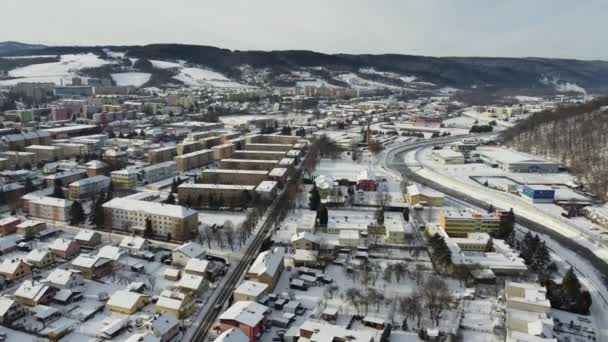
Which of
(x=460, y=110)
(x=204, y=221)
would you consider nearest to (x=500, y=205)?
(x=204, y=221)

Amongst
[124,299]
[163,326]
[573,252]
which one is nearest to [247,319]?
[163,326]

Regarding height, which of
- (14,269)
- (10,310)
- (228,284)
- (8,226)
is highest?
(8,226)

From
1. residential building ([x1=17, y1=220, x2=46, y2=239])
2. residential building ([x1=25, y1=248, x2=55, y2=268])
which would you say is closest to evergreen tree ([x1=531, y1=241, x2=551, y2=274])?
residential building ([x1=25, y1=248, x2=55, y2=268])

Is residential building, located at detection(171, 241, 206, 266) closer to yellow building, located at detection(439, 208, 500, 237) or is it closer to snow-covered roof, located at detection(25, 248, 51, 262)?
snow-covered roof, located at detection(25, 248, 51, 262)

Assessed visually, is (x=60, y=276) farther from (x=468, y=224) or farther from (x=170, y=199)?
(x=468, y=224)

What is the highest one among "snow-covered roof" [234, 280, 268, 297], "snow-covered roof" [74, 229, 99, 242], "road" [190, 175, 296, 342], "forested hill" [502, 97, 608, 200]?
"forested hill" [502, 97, 608, 200]

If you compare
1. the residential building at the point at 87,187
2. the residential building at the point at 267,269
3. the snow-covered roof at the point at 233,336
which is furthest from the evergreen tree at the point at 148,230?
the snow-covered roof at the point at 233,336

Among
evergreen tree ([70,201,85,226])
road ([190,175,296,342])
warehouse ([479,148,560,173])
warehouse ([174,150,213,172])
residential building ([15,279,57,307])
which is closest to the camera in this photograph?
road ([190,175,296,342])
